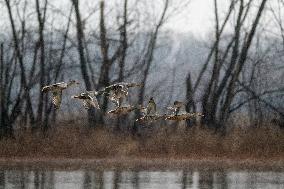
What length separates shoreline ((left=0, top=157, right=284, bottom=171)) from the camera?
93.8 feet

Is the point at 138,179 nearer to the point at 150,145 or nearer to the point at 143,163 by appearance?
the point at 143,163

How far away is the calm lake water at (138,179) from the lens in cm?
2070

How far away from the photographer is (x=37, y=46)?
128ft

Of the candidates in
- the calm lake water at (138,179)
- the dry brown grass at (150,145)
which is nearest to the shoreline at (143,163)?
the dry brown grass at (150,145)

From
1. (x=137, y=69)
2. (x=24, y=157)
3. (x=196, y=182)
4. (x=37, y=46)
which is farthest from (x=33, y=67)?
(x=196, y=182)

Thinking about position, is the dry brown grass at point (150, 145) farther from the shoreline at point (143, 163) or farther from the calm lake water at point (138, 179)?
the calm lake water at point (138, 179)

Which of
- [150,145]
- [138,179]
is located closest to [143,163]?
[150,145]

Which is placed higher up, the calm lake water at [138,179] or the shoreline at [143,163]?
the shoreline at [143,163]

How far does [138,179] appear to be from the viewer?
23.0 meters

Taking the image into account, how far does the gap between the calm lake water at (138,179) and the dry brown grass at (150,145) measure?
4.34m

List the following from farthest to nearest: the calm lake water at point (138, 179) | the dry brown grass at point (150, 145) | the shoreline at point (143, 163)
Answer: the dry brown grass at point (150, 145), the shoreline at point (143, 163), the calm lake water at point (138, 179)

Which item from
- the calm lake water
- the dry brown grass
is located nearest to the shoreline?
the dry brown grass

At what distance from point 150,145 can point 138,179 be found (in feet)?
29.3

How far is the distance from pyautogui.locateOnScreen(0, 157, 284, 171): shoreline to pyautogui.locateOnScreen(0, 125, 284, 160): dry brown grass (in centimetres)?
32
